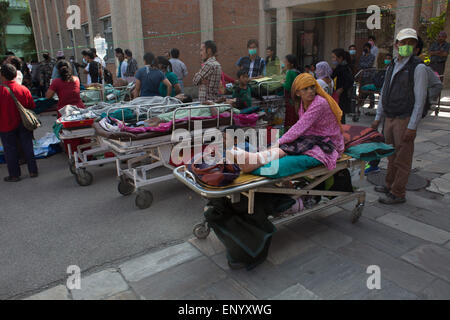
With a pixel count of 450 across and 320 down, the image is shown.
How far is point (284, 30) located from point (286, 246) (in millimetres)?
11466

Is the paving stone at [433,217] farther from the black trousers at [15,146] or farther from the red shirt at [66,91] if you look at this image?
the black trousers at [15,146]

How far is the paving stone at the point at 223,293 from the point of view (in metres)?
2.72

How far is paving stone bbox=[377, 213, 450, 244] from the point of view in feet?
11.5

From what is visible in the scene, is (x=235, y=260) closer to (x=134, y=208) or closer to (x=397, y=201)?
(x=134, y=208)

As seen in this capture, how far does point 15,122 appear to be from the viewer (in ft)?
18.6

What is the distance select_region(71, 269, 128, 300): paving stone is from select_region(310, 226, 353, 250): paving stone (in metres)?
1.94

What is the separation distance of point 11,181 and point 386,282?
584 cm

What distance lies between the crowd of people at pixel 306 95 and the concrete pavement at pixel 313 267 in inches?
30.6

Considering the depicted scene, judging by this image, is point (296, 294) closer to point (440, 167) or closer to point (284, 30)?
point (440, 167)

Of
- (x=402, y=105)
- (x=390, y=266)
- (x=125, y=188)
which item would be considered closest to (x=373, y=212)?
(x=390, y=266)

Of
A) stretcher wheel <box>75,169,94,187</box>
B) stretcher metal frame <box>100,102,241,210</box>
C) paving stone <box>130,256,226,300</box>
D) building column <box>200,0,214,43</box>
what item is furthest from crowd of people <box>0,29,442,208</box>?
building column <box>200,0,214,43</box>

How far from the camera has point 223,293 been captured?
278cm

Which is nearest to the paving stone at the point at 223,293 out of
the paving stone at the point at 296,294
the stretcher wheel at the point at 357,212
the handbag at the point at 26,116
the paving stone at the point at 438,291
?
the paving stone at the point at 296,294
